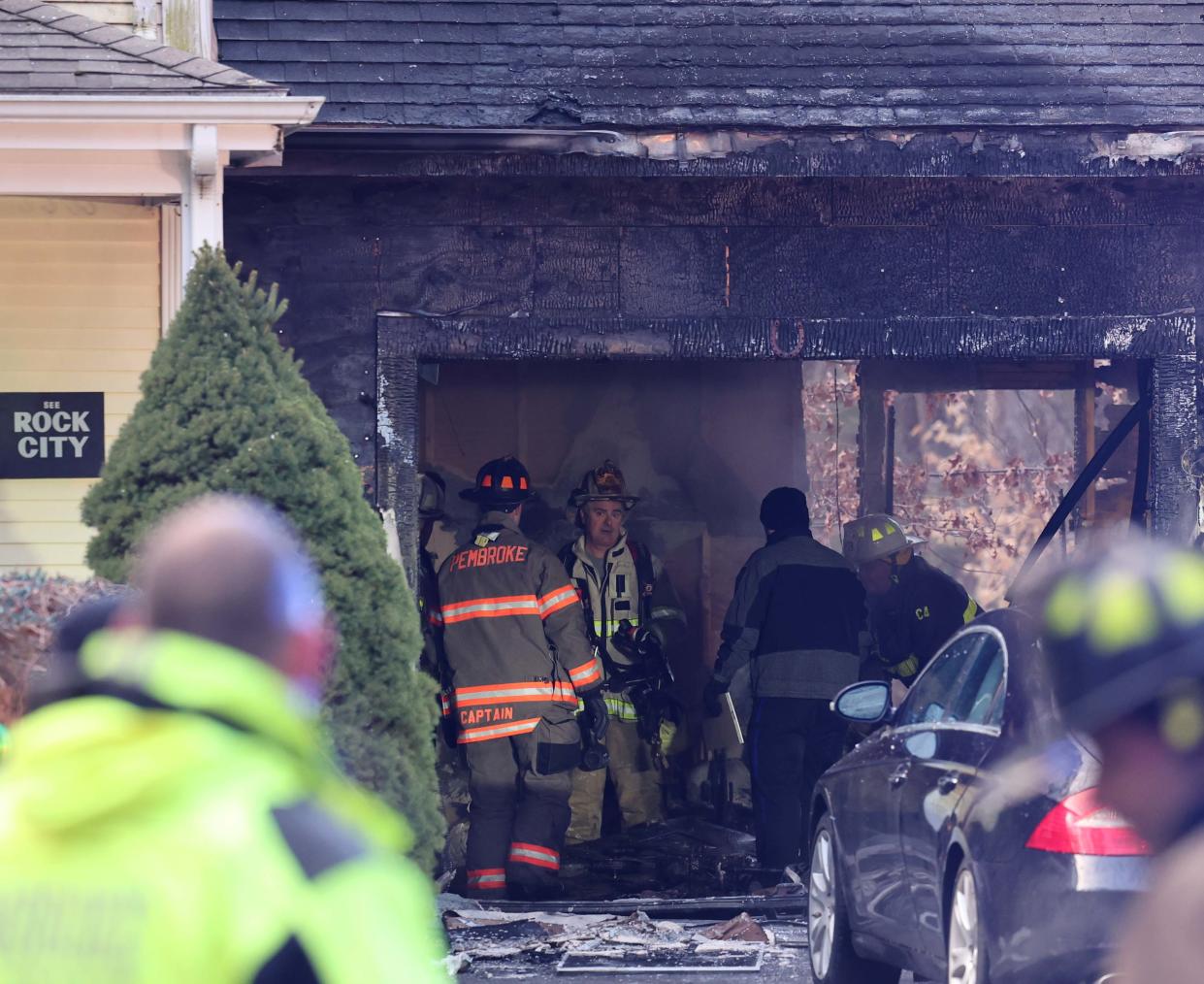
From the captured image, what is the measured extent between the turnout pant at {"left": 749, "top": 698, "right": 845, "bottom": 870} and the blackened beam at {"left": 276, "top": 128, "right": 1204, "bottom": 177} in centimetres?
349

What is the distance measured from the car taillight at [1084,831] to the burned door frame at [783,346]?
3762mm

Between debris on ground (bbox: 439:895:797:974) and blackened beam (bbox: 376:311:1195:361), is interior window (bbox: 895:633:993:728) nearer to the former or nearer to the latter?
debris on ground (bbox: 439:895:797:974)

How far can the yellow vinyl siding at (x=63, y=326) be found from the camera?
8164mm

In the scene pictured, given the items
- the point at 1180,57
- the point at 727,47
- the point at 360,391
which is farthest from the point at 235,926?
the point at 1180,57

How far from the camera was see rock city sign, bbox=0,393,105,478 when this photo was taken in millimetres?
8164

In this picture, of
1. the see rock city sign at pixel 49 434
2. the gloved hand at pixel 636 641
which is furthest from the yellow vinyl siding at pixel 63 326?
the gloved hand at pixel 636 641

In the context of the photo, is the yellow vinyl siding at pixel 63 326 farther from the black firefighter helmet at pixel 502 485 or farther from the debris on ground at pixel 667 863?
the debris on ground at pixel 667 863

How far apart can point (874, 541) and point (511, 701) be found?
330 cm

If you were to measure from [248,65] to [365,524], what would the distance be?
9.81 feet

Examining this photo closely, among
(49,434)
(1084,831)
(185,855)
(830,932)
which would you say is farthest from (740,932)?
(185,855)

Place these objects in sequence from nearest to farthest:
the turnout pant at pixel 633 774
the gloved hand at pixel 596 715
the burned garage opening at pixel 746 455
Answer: the gloved hand at pixel 596 715, the turnout pant at pixel 633 774, the burned garage opening at pixel 746 455

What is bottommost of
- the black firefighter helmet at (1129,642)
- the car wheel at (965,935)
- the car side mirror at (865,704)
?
the car wheel at (965,935)

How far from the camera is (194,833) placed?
190 cm

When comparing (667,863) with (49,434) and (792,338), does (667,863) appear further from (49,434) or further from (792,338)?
(49,434)
